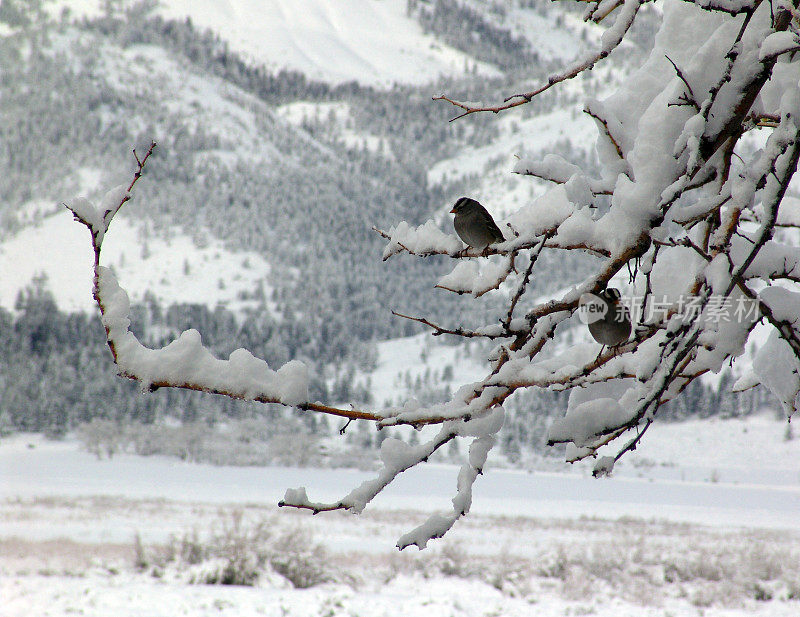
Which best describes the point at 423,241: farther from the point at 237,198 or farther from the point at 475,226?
the point at 237,198

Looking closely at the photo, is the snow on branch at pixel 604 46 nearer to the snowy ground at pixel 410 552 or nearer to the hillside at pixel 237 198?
the snowy ground at pixel 410 552

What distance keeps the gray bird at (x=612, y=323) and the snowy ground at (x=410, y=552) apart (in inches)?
409

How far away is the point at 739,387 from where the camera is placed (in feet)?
5.67

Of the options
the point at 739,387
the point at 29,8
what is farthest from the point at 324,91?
the point at 739,387

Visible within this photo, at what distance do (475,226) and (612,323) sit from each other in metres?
0.27

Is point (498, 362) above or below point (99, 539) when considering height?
above

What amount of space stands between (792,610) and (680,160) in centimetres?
1431

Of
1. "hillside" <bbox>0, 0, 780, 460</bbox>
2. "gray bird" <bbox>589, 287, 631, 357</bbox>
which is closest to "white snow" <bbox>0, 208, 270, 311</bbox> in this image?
"hillside" <bbox>0, 0, 780, 460</bbox>

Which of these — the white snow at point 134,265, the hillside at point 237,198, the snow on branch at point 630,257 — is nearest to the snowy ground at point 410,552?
the snow on branch at point 630,257

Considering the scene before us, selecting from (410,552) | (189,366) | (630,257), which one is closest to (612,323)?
(630,257)

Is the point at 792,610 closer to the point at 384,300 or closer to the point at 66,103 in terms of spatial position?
the point at 384,300

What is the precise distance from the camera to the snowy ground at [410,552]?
38.1ft

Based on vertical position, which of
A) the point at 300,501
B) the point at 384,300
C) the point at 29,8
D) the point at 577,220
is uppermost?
the point at 29,8

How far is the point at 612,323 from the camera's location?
1012mm
